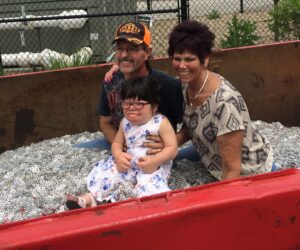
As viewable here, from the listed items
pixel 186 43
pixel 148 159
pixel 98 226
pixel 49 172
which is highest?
pixel 186 43

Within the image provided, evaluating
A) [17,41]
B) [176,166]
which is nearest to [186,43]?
[176,166]

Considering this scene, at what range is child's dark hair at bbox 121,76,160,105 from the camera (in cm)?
295

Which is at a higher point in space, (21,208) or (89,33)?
(89,33)

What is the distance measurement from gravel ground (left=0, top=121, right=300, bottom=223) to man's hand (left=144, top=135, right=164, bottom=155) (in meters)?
0.30

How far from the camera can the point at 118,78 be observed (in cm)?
347

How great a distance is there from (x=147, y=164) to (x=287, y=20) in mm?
5833

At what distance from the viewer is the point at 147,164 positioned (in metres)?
2.90

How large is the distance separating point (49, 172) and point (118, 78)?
935mm

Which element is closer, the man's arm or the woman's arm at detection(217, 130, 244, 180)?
the woman's arm at detection(217, 130, 244, 180)

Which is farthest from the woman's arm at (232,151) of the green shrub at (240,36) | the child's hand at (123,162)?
the green shrub at (240,36)

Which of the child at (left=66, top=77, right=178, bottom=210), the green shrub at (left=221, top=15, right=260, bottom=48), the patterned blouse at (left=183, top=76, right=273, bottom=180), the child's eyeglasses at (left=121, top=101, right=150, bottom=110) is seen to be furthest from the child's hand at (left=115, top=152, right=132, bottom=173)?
the green shrub at (left=221, top=15, right=260, bottom=48)

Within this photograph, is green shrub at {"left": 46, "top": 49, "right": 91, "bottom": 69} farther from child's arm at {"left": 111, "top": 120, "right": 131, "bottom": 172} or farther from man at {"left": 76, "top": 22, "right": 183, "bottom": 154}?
child's arm at {"left": 111, "top": 120, "right": 131, "bottom": 172}

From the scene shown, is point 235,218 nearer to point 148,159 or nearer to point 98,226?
point 98,226

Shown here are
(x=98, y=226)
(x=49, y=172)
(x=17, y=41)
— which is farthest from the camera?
(x=17, y=41)
